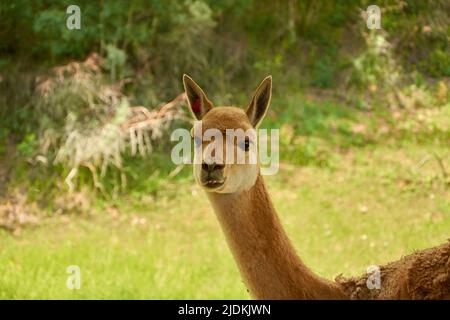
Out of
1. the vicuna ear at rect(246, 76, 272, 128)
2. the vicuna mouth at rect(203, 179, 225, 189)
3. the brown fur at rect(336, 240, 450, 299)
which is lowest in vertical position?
the brown fur at rect(336, 240, 450, 299)

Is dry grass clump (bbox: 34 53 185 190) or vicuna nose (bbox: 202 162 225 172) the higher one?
dry grass clump (bbox: 34 53 185 190)

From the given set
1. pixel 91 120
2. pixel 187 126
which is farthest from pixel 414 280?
pixel 91 120

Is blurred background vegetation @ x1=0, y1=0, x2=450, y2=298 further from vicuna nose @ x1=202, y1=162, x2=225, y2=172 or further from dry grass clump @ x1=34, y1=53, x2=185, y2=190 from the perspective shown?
vicuna nose @ x1=202, y1=162, x2=225, y2=172

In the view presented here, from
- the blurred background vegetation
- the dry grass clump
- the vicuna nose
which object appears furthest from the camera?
the dry grass clump

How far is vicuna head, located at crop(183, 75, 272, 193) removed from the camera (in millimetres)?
1006

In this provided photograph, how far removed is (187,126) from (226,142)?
4.99 feet

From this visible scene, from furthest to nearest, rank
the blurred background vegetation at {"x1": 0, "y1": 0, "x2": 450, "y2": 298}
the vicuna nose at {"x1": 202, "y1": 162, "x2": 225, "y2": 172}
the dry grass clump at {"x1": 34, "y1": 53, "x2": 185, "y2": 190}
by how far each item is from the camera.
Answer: the dry grass clump at {"x1": 34, "y1": 53, "x2": 185, "y2": 190}, the blurred background vegetation at {"x1": 0, "y1": 0, "x2": 450, "y2": 298}, the vicuna nose at {"x1": 202, "y1": 162, "x2": 225, "y2": 172}

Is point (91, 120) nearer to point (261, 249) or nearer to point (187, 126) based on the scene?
point (187, 126)

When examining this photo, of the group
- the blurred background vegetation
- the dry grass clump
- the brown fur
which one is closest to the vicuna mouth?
the brown fur

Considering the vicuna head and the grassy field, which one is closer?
the vicuna head

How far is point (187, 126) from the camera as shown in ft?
8.37
